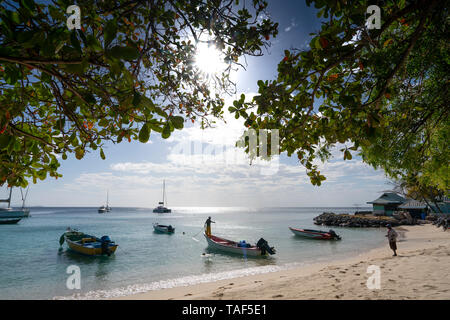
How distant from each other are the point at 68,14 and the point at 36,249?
31352 mm

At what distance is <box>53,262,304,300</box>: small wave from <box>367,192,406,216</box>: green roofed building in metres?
40.8

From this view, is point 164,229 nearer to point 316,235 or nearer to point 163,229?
point 163,229

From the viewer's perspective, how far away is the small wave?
10898 mm

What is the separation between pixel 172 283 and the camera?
12.4 m

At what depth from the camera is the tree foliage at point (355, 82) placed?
6.56 ft

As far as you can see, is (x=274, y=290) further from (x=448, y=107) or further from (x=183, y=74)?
(x=183, y=74)

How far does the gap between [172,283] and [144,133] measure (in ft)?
43.6

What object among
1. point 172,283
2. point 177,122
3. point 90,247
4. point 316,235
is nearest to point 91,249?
point 90,247

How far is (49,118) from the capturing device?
2.77m
